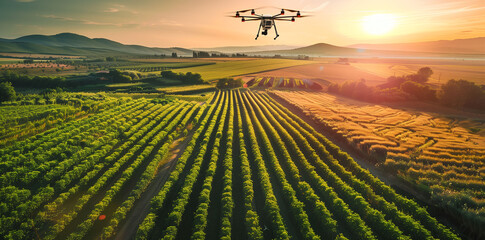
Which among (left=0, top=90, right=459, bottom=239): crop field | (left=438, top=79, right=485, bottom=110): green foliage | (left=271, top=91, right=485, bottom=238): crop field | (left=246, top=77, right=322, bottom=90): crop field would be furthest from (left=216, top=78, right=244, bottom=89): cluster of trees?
(left=438, top=79, right=485, bottom=110): green foliage

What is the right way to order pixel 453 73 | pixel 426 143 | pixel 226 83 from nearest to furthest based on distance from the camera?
pixel 426 143
pixel 453 73
pixel 226 83

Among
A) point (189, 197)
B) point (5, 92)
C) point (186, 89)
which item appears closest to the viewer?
point (189, 197)

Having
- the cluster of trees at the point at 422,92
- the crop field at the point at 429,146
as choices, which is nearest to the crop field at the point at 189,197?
the crop field at the point at 429,146

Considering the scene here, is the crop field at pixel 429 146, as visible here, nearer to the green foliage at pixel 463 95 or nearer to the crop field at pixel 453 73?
the green foliage at pixel 463 95

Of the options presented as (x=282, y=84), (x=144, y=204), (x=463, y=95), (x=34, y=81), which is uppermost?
(x=282, y=84)

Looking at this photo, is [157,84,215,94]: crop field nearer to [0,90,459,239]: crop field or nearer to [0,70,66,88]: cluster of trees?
[0,70,66,88]: cluster of trees

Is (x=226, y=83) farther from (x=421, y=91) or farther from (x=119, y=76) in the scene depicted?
(x=421, y=91)

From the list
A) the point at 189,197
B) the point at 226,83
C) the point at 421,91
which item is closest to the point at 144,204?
the point at 189,197

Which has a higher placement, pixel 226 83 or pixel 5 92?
pixel 226 83
